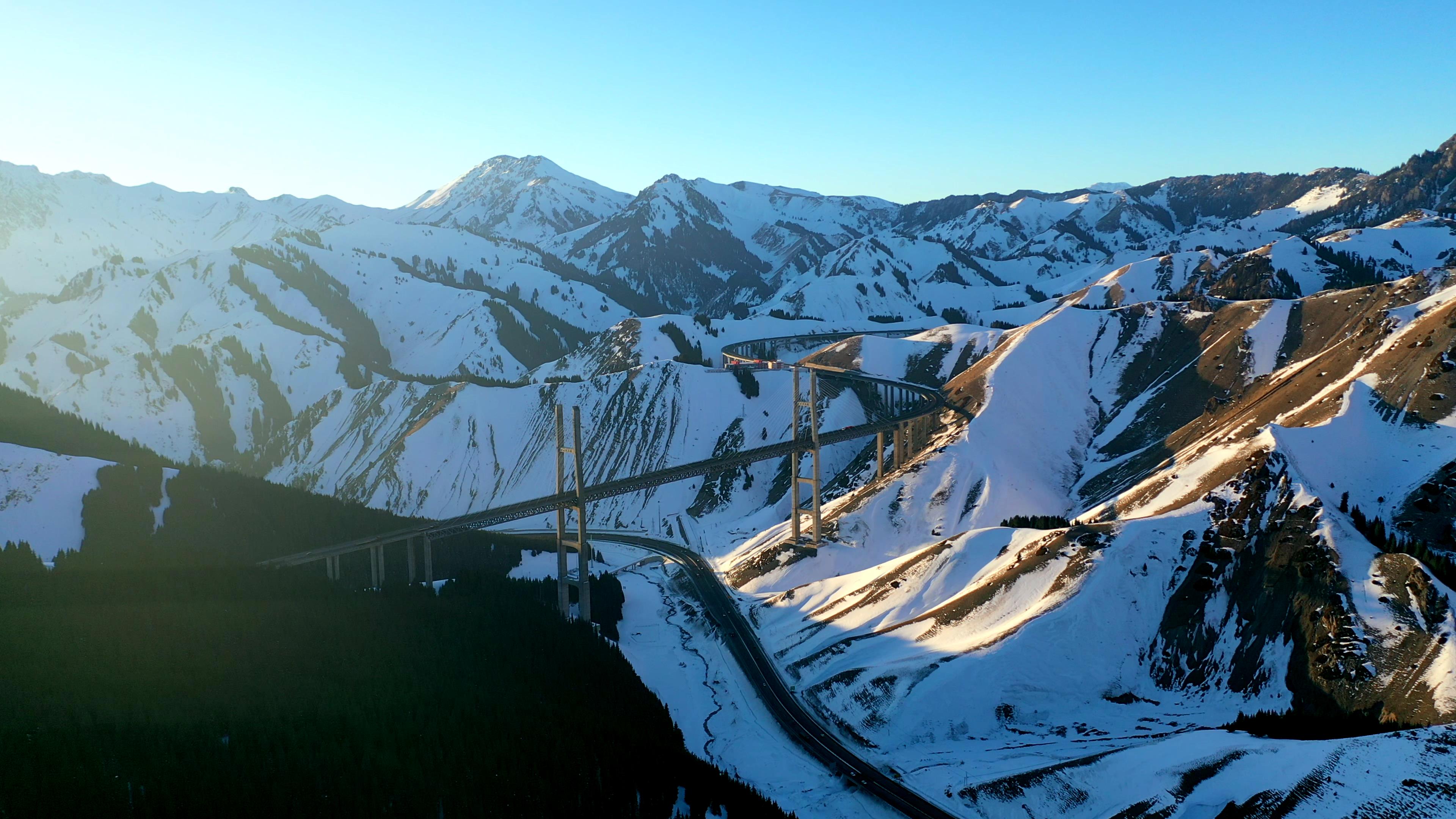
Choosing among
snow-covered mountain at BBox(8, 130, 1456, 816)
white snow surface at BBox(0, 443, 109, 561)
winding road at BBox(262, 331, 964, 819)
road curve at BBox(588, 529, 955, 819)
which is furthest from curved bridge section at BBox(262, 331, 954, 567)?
white snow surface at BBox(0, 443, 109, 561)

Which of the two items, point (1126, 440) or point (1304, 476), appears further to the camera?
point (1126, 440)

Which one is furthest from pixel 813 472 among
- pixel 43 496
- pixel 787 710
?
pixel 43 496

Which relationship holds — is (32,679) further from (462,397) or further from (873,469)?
(462,397)

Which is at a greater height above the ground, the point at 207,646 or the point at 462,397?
the point at 462,397

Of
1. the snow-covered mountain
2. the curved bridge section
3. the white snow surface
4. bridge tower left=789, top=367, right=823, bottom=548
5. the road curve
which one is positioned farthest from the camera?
bridge tower left=789, top=367, right=823, bottom=548

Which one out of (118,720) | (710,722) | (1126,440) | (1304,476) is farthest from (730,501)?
(118,720)

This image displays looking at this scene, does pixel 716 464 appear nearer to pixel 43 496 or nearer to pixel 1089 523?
pixel 1089 523

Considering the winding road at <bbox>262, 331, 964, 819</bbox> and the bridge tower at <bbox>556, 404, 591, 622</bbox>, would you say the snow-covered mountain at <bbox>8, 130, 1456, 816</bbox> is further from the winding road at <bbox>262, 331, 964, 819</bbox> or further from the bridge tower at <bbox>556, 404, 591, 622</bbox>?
the bridge tower at <bbox>556, 404, 591, 622</bbox>

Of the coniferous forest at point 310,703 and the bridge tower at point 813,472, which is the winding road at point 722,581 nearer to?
the bridge tower at point 813,472
